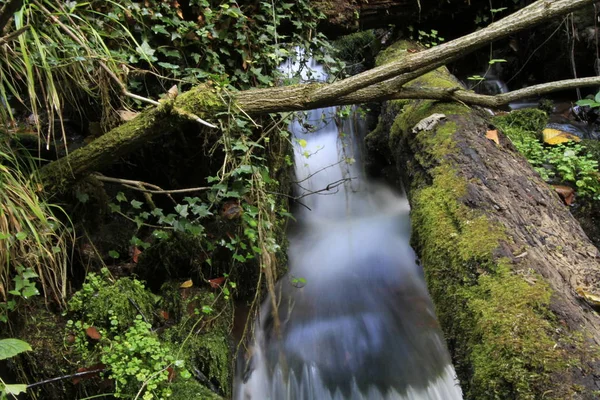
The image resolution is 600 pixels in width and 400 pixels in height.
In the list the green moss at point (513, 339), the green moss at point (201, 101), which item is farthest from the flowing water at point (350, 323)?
the green moss at point (513, 339)

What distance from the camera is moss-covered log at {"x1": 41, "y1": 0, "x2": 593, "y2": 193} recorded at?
2.50 meters

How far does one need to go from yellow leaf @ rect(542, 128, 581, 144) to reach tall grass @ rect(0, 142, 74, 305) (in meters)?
4.42

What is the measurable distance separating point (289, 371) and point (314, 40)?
9.51ft

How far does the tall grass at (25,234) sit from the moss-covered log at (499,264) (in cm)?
207

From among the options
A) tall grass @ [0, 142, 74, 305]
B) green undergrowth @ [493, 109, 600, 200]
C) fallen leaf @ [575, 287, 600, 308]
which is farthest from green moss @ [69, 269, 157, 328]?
green undergrowth @ [493, 109, 600, 200]

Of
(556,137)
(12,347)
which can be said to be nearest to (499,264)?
(12,347)

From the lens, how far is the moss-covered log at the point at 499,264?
1.64 metres

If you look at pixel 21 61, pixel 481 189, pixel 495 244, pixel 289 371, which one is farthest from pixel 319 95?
pixel 289 371

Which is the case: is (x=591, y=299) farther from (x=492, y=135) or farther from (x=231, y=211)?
(x=231, y=211)

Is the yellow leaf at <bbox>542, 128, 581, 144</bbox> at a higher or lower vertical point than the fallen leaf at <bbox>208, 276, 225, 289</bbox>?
higher

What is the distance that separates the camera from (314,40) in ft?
13.5

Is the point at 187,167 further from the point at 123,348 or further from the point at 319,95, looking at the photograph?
the point at 123,348

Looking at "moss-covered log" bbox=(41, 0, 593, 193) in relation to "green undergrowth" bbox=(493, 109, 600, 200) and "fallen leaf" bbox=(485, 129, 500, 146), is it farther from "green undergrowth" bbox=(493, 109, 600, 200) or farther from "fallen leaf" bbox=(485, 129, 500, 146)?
"green undergrowth" bbox=(493, 109, 600, 200)

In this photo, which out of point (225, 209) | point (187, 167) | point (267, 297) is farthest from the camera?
point (267, 297)
